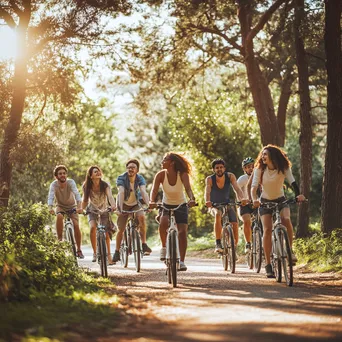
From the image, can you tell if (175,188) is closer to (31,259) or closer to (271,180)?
(271,180)

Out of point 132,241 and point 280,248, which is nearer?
point 280,248

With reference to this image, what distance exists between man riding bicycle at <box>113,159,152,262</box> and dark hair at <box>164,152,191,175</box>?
276 centimetres

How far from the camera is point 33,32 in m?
20.3

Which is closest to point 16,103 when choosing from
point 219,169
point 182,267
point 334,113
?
point 219,169

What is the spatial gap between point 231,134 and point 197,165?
2.01 meters

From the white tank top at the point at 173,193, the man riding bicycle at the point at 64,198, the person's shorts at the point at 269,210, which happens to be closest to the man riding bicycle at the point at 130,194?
the man riding bicycle at the point at 64,198

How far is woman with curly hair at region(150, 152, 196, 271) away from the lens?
11.9 metres

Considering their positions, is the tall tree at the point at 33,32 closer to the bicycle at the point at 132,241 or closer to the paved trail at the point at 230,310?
the bicycle at the point at 132,241

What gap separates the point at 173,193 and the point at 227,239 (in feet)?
8.75

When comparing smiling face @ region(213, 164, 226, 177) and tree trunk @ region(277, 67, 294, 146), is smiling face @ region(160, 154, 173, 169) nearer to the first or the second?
smiling face @ region(213, 164, 226, 177)

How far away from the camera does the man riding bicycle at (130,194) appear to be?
1487 cm

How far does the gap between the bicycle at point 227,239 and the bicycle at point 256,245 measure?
1.75ft

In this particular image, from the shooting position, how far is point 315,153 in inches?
1671

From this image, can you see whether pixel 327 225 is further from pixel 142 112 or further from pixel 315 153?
pixel 315 153
